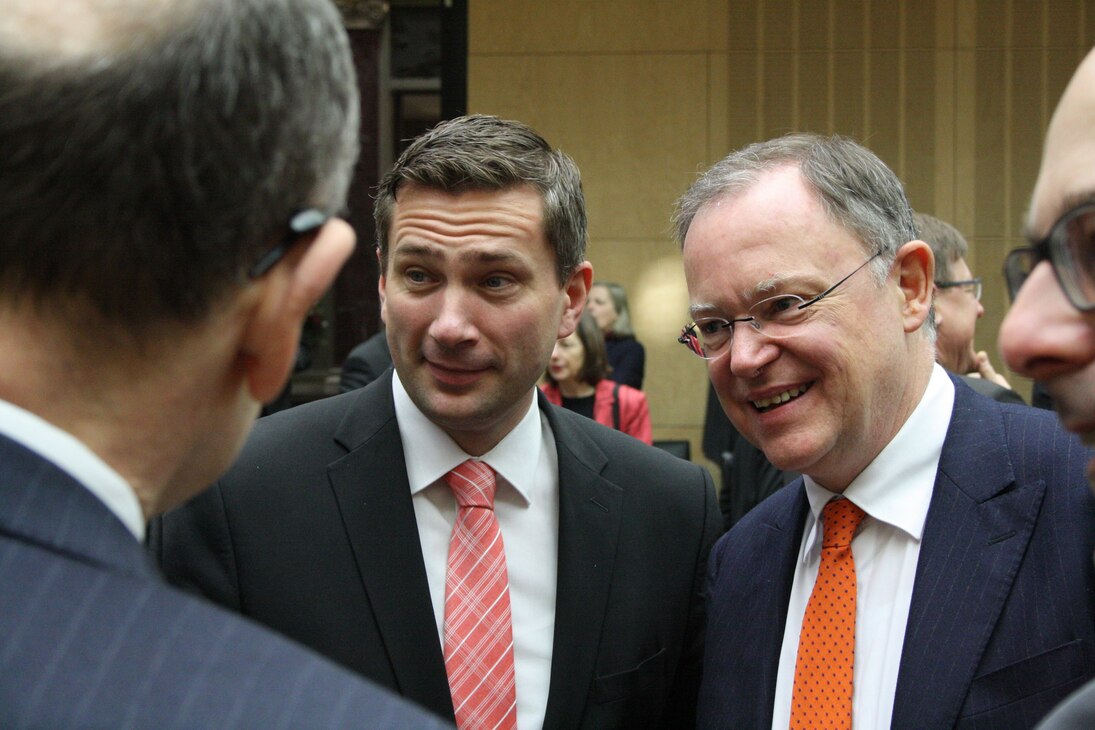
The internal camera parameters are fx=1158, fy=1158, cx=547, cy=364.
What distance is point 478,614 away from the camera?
7.31ft

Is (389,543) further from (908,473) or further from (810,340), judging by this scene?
(908,473)

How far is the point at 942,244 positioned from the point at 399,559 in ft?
7.57

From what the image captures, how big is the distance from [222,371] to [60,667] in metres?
0.32

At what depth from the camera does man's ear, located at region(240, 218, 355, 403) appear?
3.51 feet

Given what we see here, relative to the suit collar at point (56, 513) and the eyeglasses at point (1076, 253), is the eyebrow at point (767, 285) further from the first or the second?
the suit collar at point (56, 513)

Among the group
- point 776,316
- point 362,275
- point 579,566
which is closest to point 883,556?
point 776,316

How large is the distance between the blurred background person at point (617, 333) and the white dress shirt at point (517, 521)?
4547 mm

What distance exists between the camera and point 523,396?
246 cm

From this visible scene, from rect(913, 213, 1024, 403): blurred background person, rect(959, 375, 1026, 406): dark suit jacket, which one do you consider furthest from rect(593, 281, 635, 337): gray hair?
rect(959, 375, 1026, 406): dark suit jacket

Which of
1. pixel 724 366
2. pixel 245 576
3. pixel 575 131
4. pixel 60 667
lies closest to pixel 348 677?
pixel 60 667

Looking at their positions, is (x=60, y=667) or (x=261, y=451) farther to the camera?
(x=261, y=451)

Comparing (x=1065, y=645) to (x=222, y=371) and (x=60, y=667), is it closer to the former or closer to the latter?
(x=222, y=371)

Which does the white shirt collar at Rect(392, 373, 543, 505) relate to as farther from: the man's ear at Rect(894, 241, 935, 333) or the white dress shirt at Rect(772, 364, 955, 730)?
the man's ear at Rect(894, 241, 935, 333)

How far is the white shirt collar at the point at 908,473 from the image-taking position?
2.12 meters
